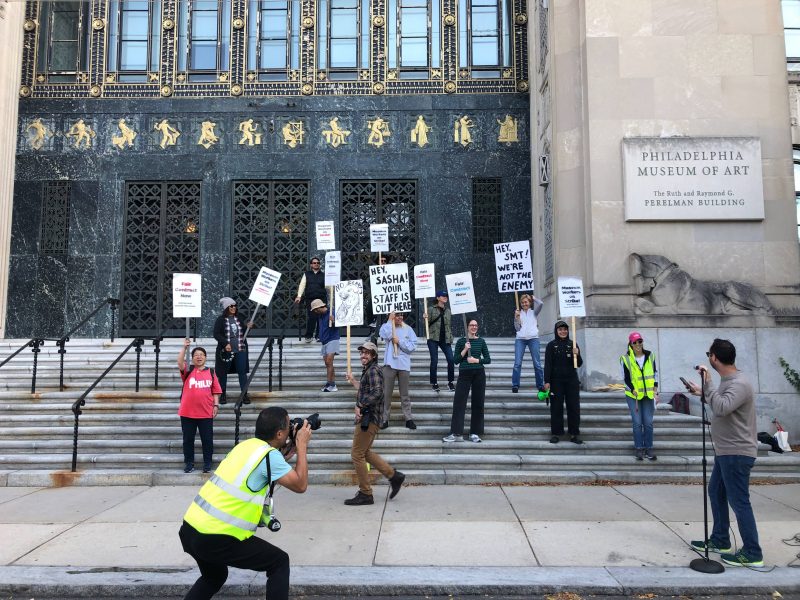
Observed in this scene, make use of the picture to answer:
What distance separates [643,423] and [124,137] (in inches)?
575

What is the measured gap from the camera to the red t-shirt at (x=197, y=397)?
9.02 metres

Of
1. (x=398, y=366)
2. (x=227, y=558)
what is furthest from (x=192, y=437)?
(x=227, y=558)

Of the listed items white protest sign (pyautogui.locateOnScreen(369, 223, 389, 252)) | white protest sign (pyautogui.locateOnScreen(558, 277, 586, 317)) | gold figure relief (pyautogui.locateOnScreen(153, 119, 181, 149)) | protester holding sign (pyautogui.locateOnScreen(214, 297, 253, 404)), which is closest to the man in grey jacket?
white protest sign (pyautogui.locateOnScreen(558, 277, 586, 317))

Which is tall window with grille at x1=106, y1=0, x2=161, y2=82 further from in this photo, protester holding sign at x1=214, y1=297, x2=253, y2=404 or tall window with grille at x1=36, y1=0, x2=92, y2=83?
protester holding sign at x1=214, y1=297, x2=253, y2=404

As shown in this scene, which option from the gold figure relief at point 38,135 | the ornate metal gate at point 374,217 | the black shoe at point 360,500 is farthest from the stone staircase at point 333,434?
the gold figure relief at point 38,135

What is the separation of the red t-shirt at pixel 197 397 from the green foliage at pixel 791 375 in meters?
9.85

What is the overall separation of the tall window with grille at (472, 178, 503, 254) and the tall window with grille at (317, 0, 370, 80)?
14.8ft

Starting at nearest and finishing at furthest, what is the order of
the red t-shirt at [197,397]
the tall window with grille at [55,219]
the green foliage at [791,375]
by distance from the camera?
the red t-shirt at [197,397], the green foliage at [791,375], the tall window with grille at [55,219]

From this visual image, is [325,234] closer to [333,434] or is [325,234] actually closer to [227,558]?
[333,434]

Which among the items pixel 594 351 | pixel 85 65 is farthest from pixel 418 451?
pixel 85 65

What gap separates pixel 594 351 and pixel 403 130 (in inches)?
323

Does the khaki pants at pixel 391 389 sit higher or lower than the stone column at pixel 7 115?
lower

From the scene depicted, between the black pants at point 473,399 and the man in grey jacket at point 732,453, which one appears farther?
the black pants at point 473,399

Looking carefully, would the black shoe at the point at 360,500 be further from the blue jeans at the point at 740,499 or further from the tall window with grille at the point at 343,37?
the tall window with grille at the point at 343,37
